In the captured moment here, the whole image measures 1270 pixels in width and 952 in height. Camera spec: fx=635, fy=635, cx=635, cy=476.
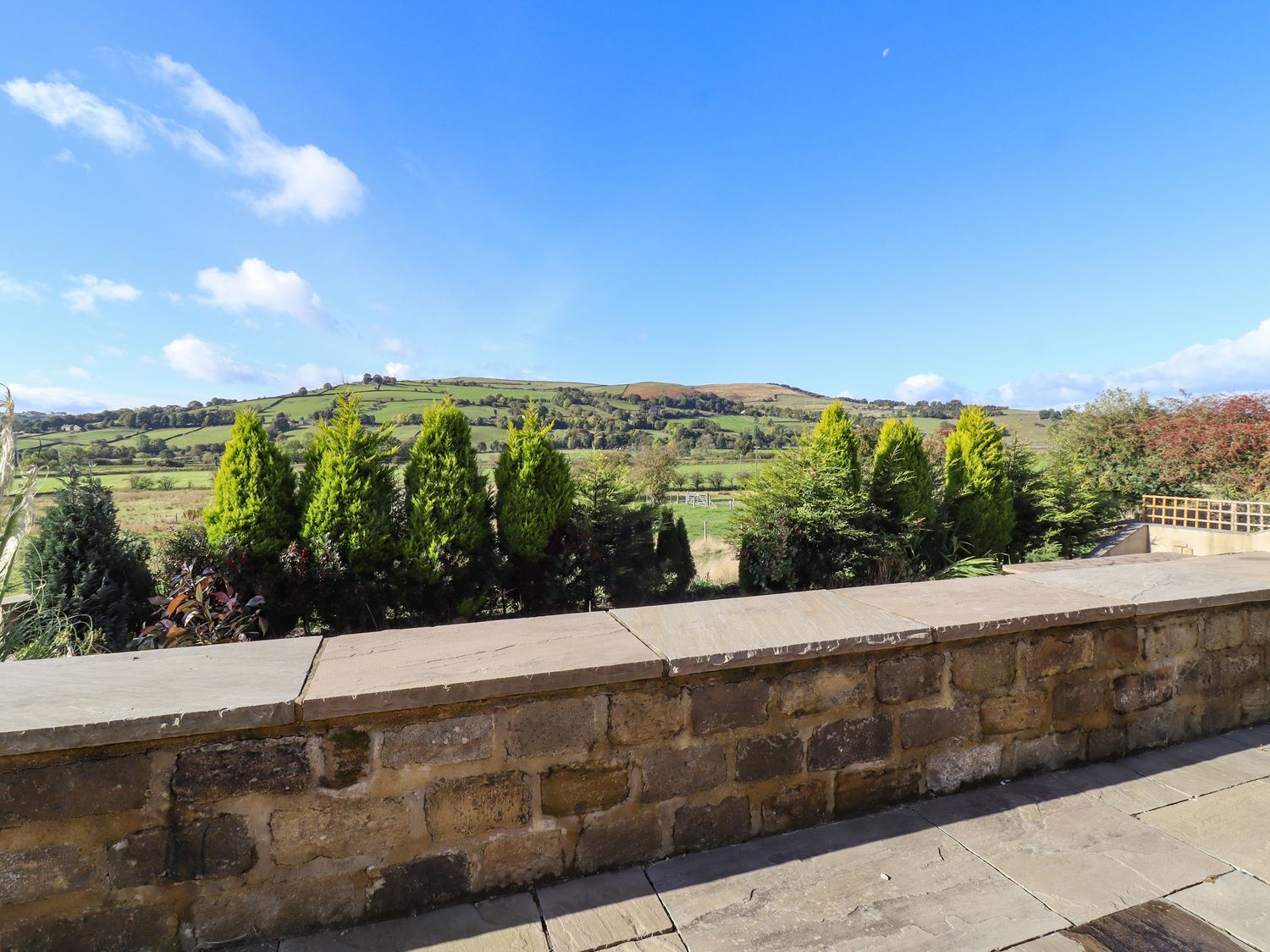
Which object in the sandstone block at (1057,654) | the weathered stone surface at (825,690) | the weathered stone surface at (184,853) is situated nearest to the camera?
the weathered stone surface at (184,853)

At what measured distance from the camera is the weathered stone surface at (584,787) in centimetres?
169

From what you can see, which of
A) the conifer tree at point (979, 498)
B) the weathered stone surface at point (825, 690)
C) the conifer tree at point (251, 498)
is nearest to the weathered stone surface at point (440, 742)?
the weathered stone surface at point (825, 690)

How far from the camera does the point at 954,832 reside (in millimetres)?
1910

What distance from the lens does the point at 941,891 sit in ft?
5.42

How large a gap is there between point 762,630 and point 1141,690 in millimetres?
1631

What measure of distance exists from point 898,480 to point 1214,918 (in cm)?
612

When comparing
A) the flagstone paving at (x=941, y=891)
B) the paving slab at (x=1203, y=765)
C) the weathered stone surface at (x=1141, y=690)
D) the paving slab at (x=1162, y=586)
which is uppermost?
the paving slab at (x=1162, y=586)

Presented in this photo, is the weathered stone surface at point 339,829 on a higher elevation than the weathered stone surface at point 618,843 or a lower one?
higher

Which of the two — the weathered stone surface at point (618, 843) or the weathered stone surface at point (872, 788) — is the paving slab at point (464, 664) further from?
the weathered stone surface at point (872, 788)

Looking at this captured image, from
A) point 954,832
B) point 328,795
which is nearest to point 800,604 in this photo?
point 954,832

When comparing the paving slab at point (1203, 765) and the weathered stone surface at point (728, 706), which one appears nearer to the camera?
the weathered stone surface at point (728, 706)

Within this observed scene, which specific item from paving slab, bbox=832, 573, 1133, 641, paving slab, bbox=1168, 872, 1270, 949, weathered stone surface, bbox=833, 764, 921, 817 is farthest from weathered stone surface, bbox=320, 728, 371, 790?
paving slab, bbox=1168, 872, 1270, 949

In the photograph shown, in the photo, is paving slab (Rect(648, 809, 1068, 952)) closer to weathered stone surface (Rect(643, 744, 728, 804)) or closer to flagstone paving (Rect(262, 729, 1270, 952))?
flagstone paving (Rect(262, 729, 1270, 952))

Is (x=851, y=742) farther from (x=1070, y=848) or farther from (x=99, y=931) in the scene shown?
(x=99, y=931)
